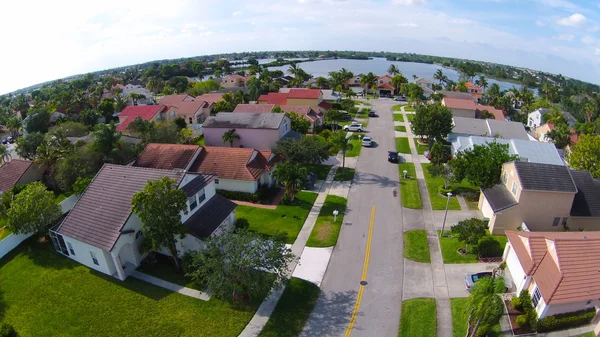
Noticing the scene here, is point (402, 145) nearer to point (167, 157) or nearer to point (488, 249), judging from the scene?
point (488, 249)

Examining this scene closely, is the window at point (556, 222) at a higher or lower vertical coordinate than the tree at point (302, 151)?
lower

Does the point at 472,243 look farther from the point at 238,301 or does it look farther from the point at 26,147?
the point at 26,147

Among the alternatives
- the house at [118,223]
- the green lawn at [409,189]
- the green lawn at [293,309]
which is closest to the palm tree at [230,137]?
the house at [118,223]

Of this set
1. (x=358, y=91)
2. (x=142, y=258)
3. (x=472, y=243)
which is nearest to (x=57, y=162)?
(x=142, y=258)

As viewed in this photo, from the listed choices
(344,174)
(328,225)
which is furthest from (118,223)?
(344,174)

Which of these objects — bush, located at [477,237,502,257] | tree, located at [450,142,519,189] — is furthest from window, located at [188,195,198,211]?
tree, located at [450,142,519,189]

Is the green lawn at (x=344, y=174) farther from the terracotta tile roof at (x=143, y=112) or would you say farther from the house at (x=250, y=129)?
the terracotta tile roof at (x=143, y=112)
